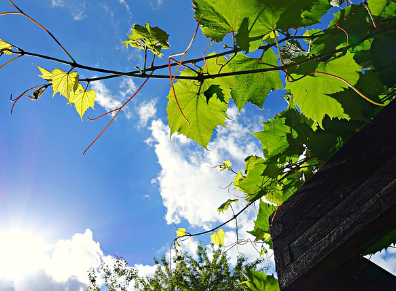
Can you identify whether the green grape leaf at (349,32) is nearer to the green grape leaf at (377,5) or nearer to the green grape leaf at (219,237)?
the green grape leaf at (377,5)

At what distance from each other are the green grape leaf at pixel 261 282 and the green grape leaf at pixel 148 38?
73cm

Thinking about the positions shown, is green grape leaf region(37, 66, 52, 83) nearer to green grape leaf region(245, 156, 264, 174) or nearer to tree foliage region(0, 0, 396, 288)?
tree foliage region(0, 0, 396, 288)

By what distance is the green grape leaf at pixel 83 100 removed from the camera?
0.73 meters

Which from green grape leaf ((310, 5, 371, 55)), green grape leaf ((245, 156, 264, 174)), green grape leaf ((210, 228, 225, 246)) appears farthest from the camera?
green grape leaf ((210, 228, 225, 246))

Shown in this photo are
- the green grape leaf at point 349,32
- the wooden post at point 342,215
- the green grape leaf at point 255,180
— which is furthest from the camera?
the green grape leaf at point 255,180

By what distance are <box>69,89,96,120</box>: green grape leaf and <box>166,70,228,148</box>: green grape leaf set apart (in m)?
0.18

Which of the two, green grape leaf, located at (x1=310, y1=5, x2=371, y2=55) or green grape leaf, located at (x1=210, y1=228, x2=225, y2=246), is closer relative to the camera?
green grape leaf, located at (x1=310, y1=5, x2=371, y2=55)

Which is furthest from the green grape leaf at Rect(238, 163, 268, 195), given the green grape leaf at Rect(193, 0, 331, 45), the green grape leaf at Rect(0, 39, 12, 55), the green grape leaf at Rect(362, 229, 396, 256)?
the green grape leaf at Rect(0, 39, 12, 55)

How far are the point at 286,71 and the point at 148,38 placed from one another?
0.30m

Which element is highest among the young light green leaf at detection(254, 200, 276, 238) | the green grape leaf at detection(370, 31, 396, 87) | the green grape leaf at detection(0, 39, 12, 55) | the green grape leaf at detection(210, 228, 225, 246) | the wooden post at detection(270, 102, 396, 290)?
the green grape leaf at detection(210, 228, 225, 246)

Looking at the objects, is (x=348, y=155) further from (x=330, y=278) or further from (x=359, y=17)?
(x=359, y=17)

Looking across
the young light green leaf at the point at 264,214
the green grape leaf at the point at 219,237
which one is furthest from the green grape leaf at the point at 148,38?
the green grape leaf at the point at 219,237

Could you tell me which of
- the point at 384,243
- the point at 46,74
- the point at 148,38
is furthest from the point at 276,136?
the point at 46,74

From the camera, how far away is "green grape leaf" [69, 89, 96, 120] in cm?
73
